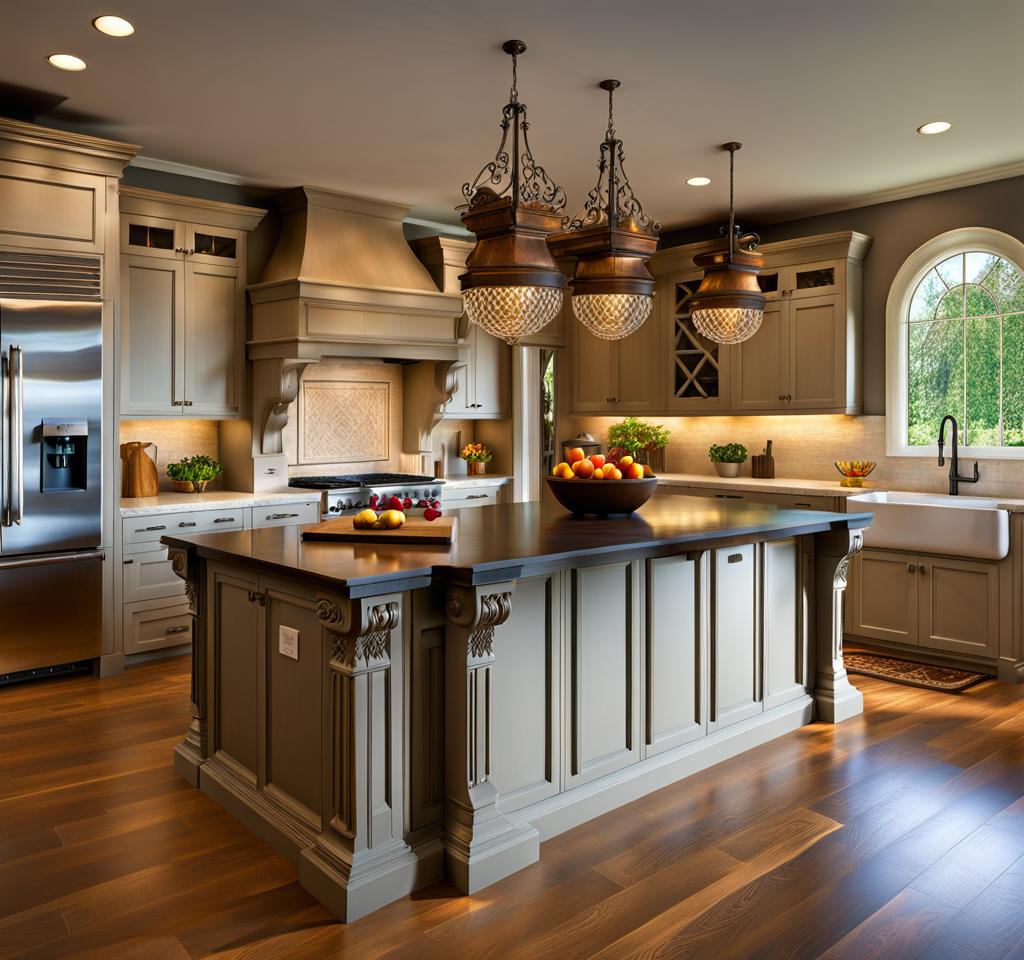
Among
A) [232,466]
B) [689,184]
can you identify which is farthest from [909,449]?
[232,466]

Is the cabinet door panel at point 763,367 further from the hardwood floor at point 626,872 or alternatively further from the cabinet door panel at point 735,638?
the hardwood floor at point 626,872

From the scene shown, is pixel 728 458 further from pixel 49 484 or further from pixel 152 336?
pixel 49 484

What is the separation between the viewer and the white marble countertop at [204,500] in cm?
500

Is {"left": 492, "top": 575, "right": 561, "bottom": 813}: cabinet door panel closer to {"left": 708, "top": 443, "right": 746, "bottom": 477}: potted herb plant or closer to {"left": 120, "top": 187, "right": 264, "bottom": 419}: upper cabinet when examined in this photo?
{"left": 120, "top": 187, "right": 264, "bottom": 419}: upper cabinet

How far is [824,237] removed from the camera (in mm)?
6023

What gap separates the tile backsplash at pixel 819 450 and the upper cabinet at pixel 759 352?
11.2 inches

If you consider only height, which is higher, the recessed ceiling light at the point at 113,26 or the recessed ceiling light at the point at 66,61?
the recessed ceiling light at the point at 66,61

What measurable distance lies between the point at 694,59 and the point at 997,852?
10.6ft

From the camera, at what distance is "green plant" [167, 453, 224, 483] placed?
5.61 m

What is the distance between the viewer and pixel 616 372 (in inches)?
294

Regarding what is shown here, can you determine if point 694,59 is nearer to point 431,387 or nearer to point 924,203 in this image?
point 924,203

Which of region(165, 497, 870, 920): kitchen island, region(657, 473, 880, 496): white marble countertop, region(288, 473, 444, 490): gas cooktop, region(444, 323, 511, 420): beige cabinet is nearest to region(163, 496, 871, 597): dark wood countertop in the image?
region(165, 497, 870, 920): kitchen island

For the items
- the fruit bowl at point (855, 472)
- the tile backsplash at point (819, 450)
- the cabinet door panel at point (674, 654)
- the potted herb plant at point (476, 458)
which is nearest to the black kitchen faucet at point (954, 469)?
the tile backsplash at point (819, 450)

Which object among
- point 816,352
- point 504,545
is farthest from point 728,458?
point 504,545
